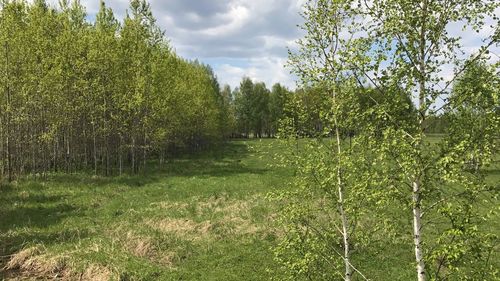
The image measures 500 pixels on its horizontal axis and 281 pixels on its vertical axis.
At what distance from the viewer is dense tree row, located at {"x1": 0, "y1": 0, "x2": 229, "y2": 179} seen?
118 ft

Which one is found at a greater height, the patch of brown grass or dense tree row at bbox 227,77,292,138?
dense tree row at bbox 227,77,292,138

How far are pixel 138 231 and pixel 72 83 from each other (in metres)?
24.1

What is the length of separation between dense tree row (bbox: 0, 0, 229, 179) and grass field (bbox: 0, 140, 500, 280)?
676 cm

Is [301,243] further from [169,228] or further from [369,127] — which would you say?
[169,228]

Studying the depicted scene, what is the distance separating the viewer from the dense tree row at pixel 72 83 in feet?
118

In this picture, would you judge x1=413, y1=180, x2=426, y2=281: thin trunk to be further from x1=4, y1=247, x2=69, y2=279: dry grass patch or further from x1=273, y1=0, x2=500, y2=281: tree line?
x1=4, y1=247, x2=69, y2=279: dry grass patch

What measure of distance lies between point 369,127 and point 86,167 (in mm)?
43711

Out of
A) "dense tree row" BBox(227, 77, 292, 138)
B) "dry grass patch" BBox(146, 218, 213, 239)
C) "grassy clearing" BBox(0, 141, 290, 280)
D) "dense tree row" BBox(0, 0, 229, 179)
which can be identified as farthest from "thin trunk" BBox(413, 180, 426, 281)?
"dense tree row" BBox(227, 77, 292, 138)

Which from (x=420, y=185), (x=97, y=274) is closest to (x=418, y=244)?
(x=420, y=185)

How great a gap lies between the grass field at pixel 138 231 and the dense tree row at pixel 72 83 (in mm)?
6759

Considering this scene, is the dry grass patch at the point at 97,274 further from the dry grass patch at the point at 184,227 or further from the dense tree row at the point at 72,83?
the dense tree row at the point at 72,83

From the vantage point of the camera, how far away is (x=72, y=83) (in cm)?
3972

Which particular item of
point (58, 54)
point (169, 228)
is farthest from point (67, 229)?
point (58, 54)

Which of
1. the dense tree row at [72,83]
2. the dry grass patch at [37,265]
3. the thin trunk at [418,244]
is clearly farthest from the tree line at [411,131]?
the dense tree row at [72,83]
